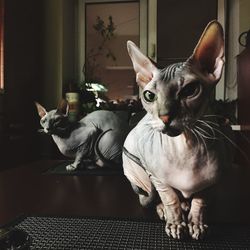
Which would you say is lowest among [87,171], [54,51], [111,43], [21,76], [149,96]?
[87,171]

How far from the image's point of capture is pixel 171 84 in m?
0.37

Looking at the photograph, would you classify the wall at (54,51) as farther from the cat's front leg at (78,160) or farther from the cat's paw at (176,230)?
the cat's paw at (176,230)

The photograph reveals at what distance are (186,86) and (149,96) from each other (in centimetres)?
5

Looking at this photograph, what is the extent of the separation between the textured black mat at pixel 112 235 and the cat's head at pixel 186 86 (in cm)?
16

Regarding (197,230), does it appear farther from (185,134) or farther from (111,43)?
(111,43)

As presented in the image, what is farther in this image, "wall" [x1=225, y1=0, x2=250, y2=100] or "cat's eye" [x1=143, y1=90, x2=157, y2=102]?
"wall" [x1=225, y1=0, x2=250, y2=100]

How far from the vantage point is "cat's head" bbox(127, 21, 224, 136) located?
366 mm

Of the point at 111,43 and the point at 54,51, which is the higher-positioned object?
the point at 111,43

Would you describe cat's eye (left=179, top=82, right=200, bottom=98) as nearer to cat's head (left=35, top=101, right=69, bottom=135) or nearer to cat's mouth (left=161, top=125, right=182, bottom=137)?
cat's mouth (left=161, top=125, right=182, bottom=137)

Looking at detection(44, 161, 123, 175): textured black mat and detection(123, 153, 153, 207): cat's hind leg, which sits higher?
detection(123, 153, 153, 207): cat's hind leg

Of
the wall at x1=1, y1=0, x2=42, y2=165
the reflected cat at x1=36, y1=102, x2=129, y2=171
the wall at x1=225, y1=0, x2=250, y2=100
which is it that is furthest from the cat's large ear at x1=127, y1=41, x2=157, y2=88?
the wall at x1=225, y1=0, x2=250, y2=100

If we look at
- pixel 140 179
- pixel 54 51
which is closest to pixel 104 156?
pixel 140 179

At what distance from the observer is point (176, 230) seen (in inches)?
16.6

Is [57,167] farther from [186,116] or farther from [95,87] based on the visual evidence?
[95,87]
